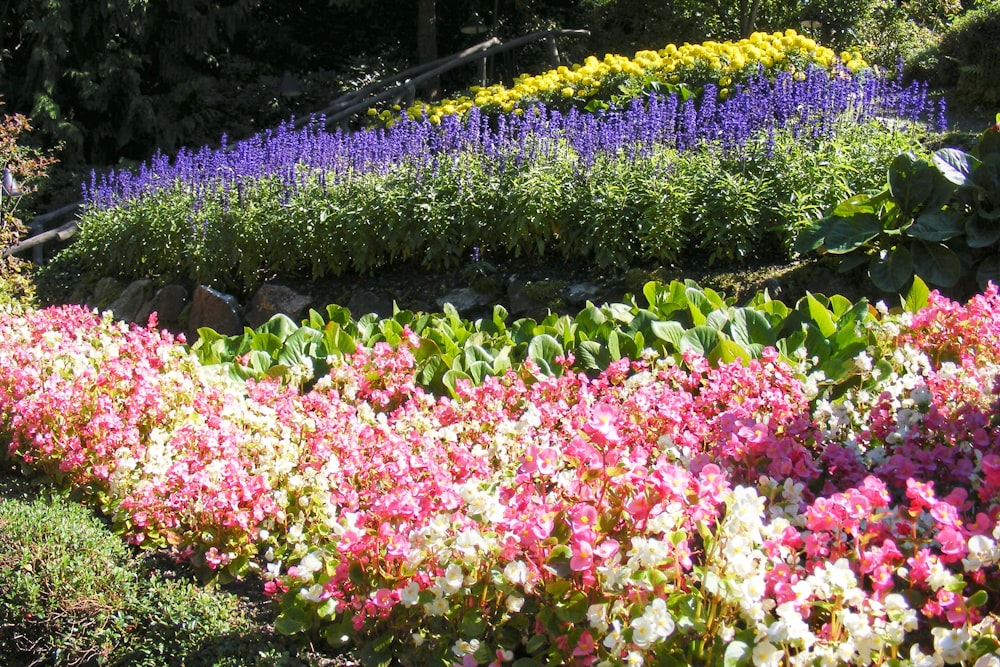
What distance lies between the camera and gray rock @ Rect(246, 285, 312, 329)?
645 cm

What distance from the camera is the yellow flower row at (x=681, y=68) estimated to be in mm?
8352

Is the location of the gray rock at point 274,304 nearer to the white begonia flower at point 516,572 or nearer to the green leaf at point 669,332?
the green leaf at point 669,332

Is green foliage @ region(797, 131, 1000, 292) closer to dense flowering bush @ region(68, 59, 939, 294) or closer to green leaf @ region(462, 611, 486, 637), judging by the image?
dense flowering bush @ region(68, 59, 939, 294)

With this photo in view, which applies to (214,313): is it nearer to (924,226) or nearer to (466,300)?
(466,300)

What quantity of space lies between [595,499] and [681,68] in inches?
281

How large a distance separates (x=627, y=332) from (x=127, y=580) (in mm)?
2226

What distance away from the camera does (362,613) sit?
93.2 inches

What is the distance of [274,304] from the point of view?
6.56m

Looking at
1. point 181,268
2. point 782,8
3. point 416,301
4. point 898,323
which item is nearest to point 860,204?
point 898,323

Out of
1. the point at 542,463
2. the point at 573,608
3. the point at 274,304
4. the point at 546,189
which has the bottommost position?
the point at 274,304

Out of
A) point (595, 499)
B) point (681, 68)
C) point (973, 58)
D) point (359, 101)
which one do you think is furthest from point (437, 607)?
point (973, 58)

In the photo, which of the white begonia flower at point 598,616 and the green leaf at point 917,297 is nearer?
the white begonia flower at point 598,616

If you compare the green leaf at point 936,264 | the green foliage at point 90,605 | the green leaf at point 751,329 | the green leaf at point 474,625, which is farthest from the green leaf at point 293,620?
the green leaf at point 936,264

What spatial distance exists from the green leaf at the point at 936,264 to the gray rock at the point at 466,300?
232 centimetres
